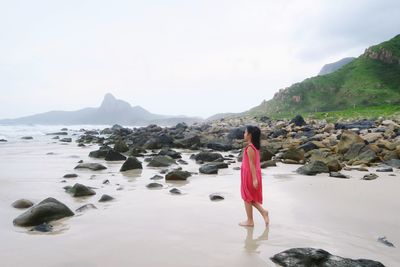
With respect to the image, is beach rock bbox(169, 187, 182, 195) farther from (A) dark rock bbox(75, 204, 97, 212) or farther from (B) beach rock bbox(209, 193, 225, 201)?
(A) dark rock bbox(75, 204, 97, 212)

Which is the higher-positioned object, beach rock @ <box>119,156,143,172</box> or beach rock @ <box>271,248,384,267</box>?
beach rock @ <box>119,156,143,172</box>

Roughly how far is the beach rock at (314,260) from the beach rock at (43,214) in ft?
11.7

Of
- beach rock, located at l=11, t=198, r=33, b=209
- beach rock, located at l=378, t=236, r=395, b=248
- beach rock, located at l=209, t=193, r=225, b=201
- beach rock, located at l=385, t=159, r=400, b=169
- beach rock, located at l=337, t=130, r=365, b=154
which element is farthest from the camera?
beach rock, located at l=337, t=130, r=365, b=154

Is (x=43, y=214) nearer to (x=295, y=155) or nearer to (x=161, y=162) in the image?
(x=161, y=162)

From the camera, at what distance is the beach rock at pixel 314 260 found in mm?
4117

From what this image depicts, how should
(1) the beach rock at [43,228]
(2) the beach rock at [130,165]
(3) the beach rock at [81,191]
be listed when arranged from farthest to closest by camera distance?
(2) the beach rock at [130,165], (3) the beach rock at [81,191], (1) the beach rock at [43,228]

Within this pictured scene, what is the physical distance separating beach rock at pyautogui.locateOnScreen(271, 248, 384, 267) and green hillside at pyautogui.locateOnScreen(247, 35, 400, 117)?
193 ft

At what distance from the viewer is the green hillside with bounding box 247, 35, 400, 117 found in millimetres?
62969

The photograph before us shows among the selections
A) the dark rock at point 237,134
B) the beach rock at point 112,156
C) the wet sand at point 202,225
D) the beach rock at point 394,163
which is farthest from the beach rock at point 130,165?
the dark rock at point 237,134

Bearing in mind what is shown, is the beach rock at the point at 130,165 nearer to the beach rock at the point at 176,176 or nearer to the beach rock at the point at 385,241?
the beach rock at the point at 176,176

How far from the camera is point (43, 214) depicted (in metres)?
6.01

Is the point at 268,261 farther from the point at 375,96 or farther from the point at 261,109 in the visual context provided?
the point at 261,109

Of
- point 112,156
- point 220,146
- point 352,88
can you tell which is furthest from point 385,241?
point 352,88

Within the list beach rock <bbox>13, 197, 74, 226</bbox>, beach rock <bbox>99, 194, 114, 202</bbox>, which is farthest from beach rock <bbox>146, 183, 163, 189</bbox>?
beach rock <bbox>13, 197, 74, 226</bbox>
